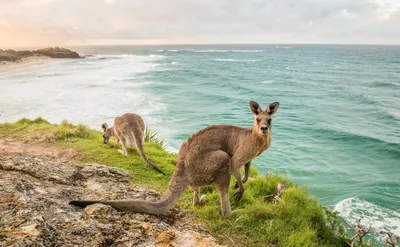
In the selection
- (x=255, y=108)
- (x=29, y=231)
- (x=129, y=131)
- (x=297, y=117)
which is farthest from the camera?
(x=297, y=117)

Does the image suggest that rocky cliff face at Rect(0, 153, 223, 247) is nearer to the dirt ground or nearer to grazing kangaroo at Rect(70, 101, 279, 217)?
the dirt ground

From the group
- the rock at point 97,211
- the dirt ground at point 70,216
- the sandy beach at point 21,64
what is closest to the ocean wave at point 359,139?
the dirt ground at point 70,216

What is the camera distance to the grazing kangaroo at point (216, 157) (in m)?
4.76

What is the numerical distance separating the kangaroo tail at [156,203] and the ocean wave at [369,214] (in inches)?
261

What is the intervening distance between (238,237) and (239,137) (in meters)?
1.66

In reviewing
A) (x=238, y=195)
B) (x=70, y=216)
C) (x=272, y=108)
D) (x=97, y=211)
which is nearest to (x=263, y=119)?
(x=272, y=108)

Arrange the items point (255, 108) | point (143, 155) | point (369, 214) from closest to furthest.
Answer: point (255, 108) → point (143, 155) → point (369, 214)

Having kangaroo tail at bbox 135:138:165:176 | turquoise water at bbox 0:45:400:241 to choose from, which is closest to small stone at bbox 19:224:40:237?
kangaroo tail at bbox 135:138:165:176

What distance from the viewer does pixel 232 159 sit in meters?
5.35

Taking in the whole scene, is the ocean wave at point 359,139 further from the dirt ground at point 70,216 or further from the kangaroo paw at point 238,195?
the dirt ground at point 70,216

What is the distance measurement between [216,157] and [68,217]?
2237 millimetres

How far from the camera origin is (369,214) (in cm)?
1034

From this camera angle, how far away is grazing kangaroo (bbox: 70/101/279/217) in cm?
476

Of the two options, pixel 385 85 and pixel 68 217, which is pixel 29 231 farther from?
pixel 385 85
